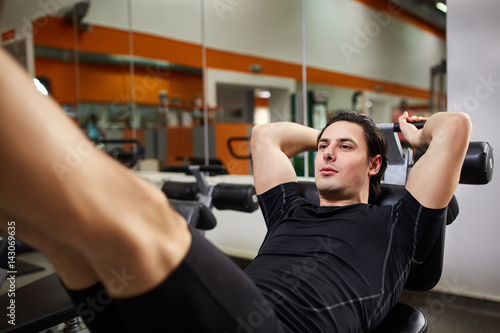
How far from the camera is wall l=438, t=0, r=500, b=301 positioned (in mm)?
2502

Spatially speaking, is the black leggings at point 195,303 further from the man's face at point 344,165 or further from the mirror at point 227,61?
the mirror at point 227,61

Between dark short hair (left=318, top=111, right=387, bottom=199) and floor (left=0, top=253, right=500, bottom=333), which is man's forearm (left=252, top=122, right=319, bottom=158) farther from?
floor (left=0, top=253, right=500, bottom=333)

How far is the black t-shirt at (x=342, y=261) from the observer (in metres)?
1.09

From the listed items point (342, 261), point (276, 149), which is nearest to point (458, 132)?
point (342, 261)

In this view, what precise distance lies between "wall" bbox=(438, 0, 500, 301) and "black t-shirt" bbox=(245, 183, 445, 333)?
1.55 metres

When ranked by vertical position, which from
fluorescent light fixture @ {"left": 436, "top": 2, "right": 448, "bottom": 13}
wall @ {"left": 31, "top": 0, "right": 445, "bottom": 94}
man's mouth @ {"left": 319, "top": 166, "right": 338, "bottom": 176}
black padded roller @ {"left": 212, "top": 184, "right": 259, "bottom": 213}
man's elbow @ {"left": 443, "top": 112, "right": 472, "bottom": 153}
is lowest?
black padded roller @ {"left": 212, "top": 184, "right": 259, "bottom": 213}

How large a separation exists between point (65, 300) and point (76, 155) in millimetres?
1255

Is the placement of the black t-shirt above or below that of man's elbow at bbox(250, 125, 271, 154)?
below

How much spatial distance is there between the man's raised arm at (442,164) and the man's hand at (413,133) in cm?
13

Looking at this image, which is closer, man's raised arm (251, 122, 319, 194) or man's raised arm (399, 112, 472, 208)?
man's raised arm (399, 112, 472, 208)

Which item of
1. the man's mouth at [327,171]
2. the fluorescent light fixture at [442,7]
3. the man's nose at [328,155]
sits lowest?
the man's mouth at [327,171]

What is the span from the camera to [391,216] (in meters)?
1.36

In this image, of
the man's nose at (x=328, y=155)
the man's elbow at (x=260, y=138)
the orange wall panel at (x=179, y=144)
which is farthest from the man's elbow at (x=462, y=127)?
the orange wall panel at (x=179, y=144)

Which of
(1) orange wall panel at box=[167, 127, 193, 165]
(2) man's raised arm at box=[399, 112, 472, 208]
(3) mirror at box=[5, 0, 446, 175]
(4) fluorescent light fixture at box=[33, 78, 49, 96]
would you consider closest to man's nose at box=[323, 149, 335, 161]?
(2) man's raised arm at box=[399, 112, 472, 208]
